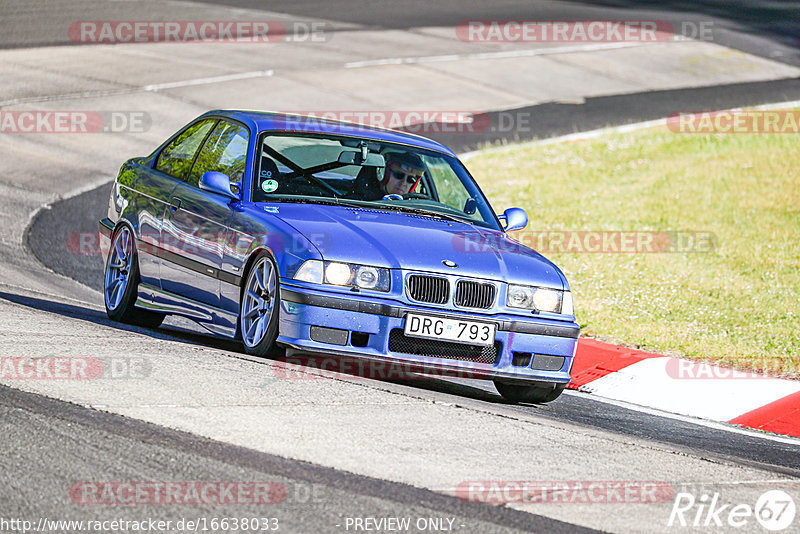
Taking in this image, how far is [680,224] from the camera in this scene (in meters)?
14.9

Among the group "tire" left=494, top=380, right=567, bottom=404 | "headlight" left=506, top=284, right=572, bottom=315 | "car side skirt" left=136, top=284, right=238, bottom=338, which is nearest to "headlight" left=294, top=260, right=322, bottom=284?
"car side skirt" left=136, top=284, right=238, bottom=338

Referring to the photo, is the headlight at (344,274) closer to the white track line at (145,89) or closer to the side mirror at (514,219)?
the side mirror at (514,219)

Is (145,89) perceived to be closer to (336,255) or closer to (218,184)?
(218,184)

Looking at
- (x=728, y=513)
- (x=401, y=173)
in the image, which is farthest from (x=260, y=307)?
(x=728, y=513)

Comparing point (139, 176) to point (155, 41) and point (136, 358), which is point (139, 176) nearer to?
point (136, 358)

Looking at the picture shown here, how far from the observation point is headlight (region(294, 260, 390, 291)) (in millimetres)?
7117

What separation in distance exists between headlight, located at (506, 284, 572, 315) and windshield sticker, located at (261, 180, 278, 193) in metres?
1.70

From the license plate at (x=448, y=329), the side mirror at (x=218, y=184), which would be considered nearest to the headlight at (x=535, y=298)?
the license plate at (x=448, y=329)

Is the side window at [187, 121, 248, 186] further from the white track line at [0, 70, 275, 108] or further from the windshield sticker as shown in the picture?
the white track line at [0, 70, 275, 108]

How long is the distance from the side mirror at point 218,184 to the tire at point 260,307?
0.64 m

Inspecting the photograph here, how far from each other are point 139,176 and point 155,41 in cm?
1784

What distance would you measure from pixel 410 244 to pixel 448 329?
1.86 feet

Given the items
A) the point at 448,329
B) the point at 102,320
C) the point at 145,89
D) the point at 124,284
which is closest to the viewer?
the point at 448,329

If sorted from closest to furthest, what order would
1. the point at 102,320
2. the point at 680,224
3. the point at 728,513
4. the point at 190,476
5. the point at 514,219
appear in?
1. the point at 190,476
2. the point at 728,513
3. the point at 514,219
4. the point at 102,320
5. the point at 680,224
